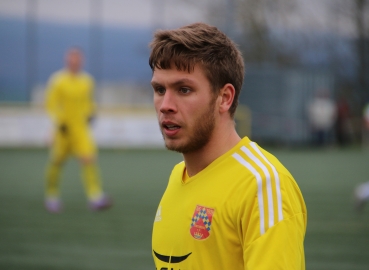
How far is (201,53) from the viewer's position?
113 inches

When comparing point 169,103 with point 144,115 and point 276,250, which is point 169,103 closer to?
point 276,250

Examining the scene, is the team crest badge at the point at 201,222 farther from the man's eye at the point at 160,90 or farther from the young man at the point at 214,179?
the man's eye at the point at 160,90

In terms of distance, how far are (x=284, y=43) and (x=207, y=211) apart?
3798 cm

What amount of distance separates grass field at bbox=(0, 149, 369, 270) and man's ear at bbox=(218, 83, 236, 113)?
487 centimetres

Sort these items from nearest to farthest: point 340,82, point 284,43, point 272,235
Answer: point 272,235
point 340,82
point 284,43

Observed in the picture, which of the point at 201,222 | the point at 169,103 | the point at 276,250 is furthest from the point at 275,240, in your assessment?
the point at 169,103

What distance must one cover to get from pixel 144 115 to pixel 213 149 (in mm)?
27819

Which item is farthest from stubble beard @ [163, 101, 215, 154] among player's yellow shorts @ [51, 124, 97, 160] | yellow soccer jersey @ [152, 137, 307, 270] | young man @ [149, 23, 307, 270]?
player's yellow shorts @ [51, 124, 97, 160]

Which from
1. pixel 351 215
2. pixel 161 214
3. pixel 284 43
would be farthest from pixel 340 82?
pixel 161 214

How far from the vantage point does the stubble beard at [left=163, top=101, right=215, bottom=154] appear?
2.96m

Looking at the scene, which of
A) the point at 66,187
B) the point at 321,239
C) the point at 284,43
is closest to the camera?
the point at 321,239

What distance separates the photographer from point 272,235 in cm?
260

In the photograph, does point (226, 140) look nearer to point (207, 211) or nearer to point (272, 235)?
point (207, 211)

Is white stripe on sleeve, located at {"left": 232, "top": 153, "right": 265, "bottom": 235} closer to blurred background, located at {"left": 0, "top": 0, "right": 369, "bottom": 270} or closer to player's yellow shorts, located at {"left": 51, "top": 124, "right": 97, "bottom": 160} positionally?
blurred background, located at {"left": 0, "top": 0, "right": 369, "bottom": 270}
